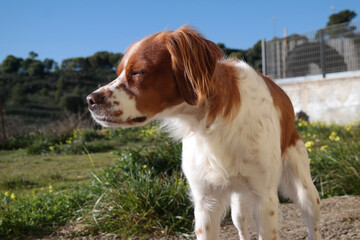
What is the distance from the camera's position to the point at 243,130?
1.96m

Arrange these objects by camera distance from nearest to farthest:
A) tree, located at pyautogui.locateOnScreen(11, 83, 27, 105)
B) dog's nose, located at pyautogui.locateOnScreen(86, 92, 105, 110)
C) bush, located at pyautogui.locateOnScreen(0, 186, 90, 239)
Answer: dog's nose, located at pyautogui.locateOnScreen(86, 92, 105, 110), bush, located at pyautogui.locateOnScreen(0, 186, 90, 239), tree, located at pyautogui.locateOnScreen(11, 83, 27, 105)

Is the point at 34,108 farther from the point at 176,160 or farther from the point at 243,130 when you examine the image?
the point at 243,130

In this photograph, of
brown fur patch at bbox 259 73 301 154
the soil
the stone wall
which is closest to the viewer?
brown fur patch at bbox 259 73 301 154

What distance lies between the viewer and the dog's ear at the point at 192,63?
1.73 meters

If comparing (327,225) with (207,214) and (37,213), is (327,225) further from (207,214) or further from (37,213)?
(37,213)

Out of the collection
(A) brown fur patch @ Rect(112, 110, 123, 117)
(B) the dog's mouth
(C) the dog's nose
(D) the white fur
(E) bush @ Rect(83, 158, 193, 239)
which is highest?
(C) the dog's nose

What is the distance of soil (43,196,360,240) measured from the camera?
9.28 ft

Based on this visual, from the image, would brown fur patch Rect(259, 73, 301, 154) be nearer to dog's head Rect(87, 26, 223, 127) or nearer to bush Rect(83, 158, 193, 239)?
dog's head Rect(87, 26, 223, 127)

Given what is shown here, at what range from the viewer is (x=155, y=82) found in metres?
1.74

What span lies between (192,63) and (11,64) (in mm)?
21693

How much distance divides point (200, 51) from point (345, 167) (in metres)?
3.00

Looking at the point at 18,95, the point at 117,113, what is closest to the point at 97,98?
the point at 117,113

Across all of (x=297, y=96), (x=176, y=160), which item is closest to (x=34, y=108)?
(x=297, y=96)

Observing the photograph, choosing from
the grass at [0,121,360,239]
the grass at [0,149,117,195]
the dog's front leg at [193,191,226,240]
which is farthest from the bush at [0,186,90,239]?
the dog's front leg at [193,191,226,240]
